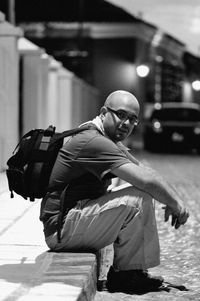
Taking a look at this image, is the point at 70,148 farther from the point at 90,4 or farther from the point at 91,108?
the point at 90,4

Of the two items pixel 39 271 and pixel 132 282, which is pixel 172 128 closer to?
pixel 132 282

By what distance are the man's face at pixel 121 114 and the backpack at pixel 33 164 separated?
33 centimetres

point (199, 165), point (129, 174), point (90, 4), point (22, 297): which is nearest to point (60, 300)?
point (22, 297)

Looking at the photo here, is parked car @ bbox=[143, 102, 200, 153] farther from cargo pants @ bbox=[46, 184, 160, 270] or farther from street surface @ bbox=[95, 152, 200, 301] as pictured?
cargo pants @ bbox=[46, 184, 160, 270]

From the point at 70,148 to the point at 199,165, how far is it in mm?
13673

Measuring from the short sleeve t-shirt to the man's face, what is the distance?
0.12 m

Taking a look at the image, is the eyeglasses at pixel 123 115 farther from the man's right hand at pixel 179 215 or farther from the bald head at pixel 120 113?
the man's right hand at pixel 179 215

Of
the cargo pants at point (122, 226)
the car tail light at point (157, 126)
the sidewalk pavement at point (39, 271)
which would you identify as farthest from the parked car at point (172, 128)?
the cargo pants at point (122, 226)

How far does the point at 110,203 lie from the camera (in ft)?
16.0

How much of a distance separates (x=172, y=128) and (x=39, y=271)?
20222 mm

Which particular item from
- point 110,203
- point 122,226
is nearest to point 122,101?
point 110,203

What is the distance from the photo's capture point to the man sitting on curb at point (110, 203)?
4.73 m

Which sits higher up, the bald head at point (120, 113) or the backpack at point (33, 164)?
the bald head at point (120, 113)

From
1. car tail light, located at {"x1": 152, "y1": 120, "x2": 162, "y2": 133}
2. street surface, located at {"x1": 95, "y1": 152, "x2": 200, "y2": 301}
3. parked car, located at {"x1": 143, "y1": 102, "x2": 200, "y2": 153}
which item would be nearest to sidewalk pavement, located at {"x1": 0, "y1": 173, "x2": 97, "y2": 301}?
street surface, located at {"x1": 95, "y1": 152, "x2": 200, "y2": 301}
